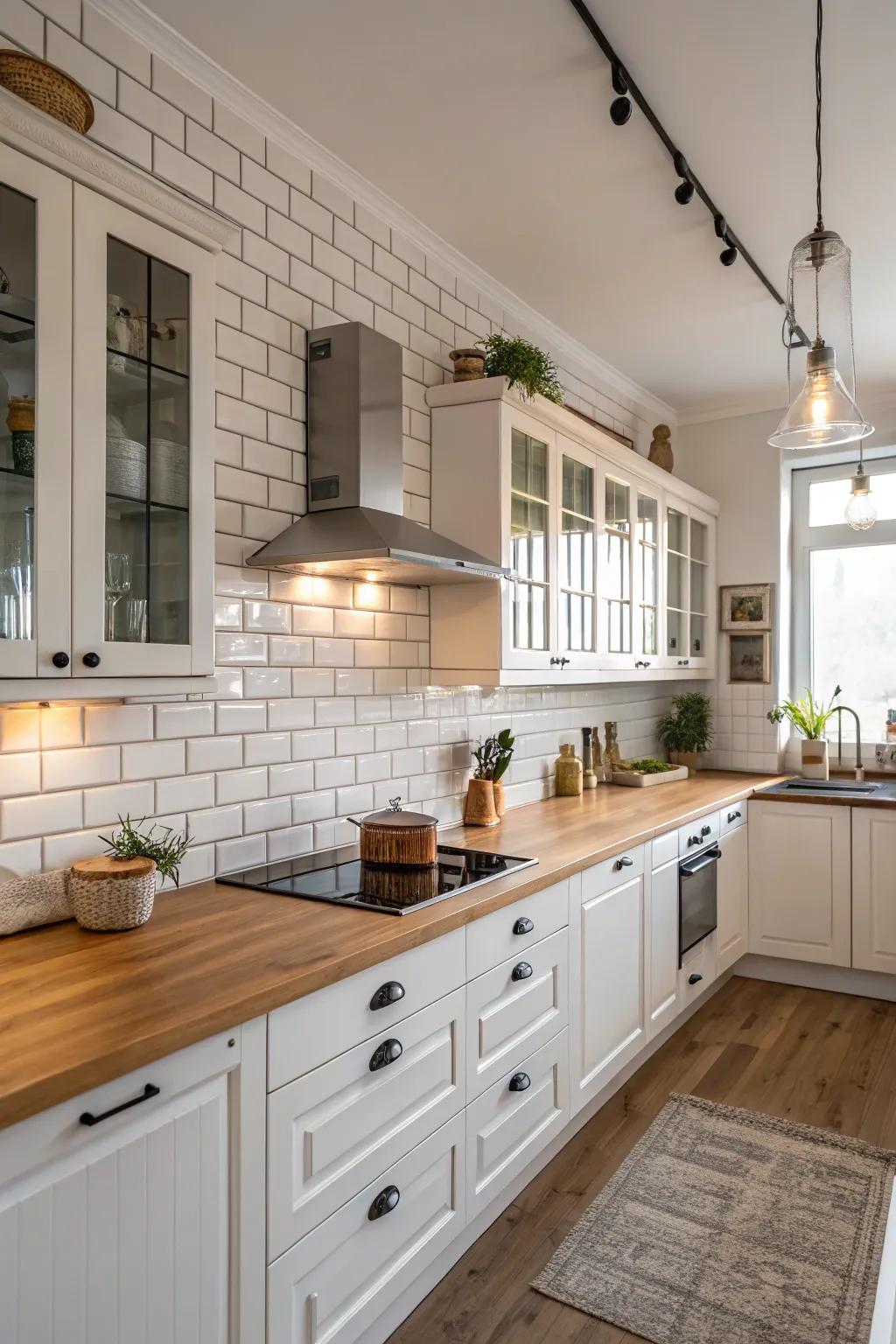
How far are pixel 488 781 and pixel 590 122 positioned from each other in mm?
1998

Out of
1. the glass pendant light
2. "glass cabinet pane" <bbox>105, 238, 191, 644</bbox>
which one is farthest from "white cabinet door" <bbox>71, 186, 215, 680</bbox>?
the glass pendant light

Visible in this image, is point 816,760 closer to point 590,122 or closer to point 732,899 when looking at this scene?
point 732,899

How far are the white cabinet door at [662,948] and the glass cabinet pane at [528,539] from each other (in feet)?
3.06

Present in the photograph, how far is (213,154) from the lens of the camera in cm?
224

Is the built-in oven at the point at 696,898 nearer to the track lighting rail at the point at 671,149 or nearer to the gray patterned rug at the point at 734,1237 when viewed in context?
the gray patterned rug at the point at 734,1237

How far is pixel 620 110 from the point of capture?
7.22 ft

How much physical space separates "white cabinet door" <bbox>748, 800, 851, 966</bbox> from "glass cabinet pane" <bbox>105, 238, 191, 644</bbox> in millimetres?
3177

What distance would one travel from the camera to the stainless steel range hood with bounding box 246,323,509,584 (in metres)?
2.39

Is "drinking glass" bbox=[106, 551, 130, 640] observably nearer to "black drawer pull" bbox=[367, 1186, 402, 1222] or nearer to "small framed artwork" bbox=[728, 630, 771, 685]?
"black drawer pull" bbox=[367, 1186, 402, 1222]

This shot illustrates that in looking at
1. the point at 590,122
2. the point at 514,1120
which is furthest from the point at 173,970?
the point at 590,122

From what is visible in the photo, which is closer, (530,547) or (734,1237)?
(734,1237)

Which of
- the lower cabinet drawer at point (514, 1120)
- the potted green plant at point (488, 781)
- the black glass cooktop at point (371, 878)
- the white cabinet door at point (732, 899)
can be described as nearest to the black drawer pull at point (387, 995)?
the black glass cooktop at point (371, 878)

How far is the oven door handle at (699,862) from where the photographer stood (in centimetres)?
333

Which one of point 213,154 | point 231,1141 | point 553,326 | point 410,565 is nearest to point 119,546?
point 410,565
